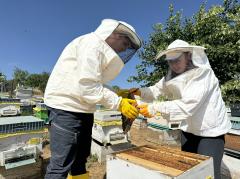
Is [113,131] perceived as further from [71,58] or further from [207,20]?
[207,20]

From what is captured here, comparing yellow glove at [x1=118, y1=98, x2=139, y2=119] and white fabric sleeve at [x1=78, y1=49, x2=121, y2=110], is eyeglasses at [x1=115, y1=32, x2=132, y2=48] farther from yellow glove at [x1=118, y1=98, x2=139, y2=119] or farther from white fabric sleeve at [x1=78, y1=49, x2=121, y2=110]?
yellow glove at [x1=118, y1=98, x2=139, y2=119]

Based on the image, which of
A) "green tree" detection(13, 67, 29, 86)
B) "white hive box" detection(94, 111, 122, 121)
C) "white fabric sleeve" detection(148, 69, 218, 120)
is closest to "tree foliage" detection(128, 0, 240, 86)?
"white hive box" detection(94, 111, 122, 121)

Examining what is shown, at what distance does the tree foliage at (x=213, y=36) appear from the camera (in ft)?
17.8

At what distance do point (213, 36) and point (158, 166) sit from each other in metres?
4.97

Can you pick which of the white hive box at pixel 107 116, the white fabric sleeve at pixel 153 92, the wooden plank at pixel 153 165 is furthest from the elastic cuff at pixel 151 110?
the white hive box at pixel 107 116

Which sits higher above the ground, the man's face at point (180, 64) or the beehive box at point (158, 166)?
the man's face at point (180, 64)

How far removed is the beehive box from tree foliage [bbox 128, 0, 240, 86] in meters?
3.43

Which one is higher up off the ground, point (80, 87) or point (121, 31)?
point (121, 31)

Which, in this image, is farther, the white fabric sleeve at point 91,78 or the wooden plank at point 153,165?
the white fabric sleeve at point 91,78

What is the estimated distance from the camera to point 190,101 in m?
1.85

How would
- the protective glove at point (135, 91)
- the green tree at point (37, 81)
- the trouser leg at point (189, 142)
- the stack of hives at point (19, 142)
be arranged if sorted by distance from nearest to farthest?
the trouser leg at point (189, 142) < the protective glove at point (135, 91) < the stack of hives at point (19, 142) < the green tree at point (37, 81)

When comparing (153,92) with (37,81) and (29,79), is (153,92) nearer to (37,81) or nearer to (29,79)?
(37,81)

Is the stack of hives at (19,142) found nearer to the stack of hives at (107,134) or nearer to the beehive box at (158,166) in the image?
the stack of hives at (107,134)

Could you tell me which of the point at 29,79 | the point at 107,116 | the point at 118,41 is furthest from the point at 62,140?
the point at 29,79
